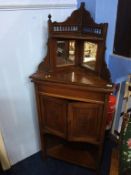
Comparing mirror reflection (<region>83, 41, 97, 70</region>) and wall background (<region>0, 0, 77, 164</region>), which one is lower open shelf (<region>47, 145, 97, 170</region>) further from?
mirror reflection (<region>83, 41, 97, 70</region>)

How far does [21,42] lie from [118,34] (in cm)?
83

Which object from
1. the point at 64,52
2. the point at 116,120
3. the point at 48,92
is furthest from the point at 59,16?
the point at 116,120

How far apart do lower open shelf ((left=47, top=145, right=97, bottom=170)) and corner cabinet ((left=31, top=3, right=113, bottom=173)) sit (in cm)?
10

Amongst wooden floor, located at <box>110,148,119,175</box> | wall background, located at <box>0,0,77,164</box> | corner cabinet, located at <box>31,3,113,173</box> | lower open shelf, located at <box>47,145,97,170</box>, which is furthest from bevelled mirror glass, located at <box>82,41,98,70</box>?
lower open shelf, located at <box>47,145,97,170</box>

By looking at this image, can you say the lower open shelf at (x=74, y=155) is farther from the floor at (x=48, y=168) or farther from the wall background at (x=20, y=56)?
the wall background at (x=20, y=56)

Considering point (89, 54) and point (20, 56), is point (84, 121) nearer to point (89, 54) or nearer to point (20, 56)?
point (89, 54)

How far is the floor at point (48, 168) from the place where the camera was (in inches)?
64.9

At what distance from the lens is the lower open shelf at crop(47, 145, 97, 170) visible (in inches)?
65.7

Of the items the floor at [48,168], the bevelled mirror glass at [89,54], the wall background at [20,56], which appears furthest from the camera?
the floor at [48,168]

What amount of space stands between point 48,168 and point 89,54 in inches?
46.0

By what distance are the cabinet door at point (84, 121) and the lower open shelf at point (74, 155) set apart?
0.35 metres

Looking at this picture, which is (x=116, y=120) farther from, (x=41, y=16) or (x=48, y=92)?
(x=41, y=16)

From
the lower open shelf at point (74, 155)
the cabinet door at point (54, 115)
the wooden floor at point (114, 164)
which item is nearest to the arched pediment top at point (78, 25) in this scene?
the cabinet door at point (54, 115)

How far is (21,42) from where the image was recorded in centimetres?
135
